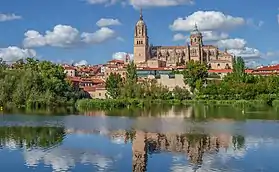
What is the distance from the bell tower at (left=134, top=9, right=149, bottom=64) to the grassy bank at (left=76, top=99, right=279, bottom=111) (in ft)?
151

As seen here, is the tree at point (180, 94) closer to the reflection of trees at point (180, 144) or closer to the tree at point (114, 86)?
the tree at point (114, 86)

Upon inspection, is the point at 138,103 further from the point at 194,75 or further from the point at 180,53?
the point at 180,53

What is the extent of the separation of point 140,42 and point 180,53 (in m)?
11.6

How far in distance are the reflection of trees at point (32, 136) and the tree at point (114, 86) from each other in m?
49.0

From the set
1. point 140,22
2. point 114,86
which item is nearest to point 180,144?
point 114,86

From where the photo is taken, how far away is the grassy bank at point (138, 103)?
210 feet

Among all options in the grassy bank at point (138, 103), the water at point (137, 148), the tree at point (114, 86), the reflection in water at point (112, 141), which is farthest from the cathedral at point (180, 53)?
the reflection in water at point (112, 141)

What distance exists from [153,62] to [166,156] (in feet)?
323

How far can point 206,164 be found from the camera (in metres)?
17.8

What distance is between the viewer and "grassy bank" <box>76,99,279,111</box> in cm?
6391

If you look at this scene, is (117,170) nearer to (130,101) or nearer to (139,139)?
(139,139)

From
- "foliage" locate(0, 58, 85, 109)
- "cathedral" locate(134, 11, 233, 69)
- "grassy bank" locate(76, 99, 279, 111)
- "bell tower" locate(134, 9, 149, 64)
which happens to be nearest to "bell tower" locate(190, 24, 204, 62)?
"cathedral" locate(134, 11, 233, 69)

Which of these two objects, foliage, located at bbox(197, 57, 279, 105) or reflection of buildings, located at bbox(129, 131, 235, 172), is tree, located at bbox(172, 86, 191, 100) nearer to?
foliage, located at bbox(197, 57, 279, 105)

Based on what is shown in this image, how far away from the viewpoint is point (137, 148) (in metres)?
21.9
